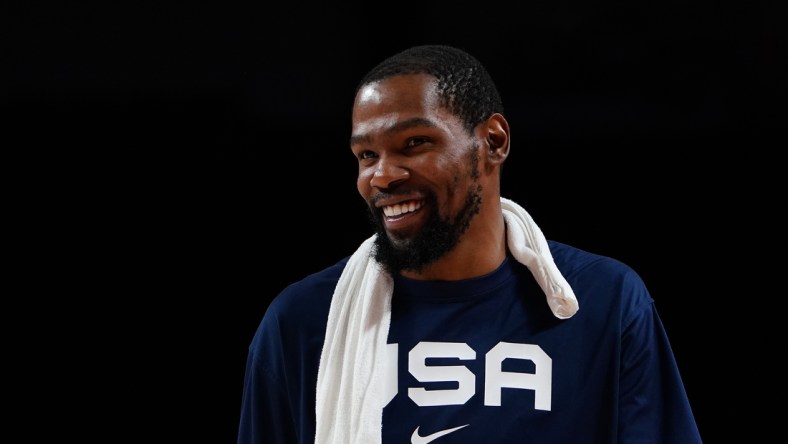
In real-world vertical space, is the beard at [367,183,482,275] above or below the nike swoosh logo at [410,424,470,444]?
above

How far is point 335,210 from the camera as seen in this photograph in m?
1.82

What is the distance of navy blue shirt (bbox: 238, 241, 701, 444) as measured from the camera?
124cm

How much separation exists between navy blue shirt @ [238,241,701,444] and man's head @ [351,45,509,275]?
6 cm

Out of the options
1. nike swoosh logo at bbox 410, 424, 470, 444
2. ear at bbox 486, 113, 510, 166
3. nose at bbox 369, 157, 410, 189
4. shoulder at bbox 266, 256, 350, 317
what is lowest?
nike swoosh logo at bbox 410, 424, 470, 444

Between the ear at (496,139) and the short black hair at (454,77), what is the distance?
0.01 meters

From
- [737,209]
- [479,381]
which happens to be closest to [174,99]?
[479,381]

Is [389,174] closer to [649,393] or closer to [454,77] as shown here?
[454,77]

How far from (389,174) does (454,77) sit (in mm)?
156

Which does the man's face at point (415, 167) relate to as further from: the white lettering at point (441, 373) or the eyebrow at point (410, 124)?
the white lettering at point (441, 373)

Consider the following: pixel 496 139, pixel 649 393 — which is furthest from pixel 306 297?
pixel 649 393

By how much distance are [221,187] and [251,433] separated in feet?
1.99

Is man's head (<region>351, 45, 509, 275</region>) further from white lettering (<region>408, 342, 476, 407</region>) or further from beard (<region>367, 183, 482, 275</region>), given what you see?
white lettering (<region>408, 342, 476, 407</region>)

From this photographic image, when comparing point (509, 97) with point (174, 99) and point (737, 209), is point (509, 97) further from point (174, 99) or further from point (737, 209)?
point (174, 99)

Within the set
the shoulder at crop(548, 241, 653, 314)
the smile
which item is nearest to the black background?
the shoulder at crop(548, 241, 653, 314)
